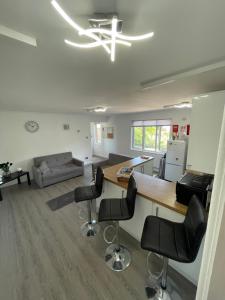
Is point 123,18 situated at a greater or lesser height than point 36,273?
greater

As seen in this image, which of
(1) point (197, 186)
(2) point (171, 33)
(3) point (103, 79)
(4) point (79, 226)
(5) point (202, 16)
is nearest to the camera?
(5) point (202, 16)

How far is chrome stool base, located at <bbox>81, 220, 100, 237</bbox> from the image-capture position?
2270 mm

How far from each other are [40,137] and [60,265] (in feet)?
13.8

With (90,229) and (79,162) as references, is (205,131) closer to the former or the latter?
(90,229)

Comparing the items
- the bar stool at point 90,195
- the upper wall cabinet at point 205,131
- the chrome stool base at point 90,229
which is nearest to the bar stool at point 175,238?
the upper wall cabinet at point 205,131

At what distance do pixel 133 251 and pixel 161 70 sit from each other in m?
2.52

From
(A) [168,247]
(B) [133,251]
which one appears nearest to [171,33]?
(A) [168,247]

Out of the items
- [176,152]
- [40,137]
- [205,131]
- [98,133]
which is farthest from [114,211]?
[98,133]

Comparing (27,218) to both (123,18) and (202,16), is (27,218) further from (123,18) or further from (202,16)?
(202,16)

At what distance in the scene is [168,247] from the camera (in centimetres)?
117

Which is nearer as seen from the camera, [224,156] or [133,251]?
[224,156]

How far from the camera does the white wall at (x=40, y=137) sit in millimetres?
4172

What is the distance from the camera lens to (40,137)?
191 inches

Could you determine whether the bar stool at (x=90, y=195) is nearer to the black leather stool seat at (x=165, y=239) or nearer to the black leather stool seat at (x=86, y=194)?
the black leather stool seat at (x=86, y=194)
